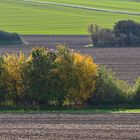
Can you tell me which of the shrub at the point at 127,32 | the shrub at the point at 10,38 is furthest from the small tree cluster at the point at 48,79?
the shrub at the point at 10,38

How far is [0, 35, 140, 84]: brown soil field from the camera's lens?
208 ft

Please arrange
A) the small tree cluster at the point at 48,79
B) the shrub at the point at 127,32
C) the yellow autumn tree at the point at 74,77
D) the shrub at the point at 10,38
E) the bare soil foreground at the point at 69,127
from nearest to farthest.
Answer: the bare soil foreground at the point at 69,127
the small tree cluster at the point at 48,79
the yellow autumn tree at the point at 74,77
the shrub at the point at 127,32
the shrub at the point at 10,38

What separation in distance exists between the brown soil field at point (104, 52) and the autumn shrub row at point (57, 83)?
10.2 m

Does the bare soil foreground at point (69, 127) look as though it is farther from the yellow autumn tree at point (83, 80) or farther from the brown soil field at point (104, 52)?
the brown soil field at point (104, 52)

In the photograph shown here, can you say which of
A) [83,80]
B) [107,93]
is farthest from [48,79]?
[107,93]

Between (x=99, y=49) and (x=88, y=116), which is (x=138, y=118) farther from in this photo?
(x=99, y=49)

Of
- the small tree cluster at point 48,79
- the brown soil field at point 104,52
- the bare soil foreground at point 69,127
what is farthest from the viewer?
the brown soil field at point 104,52

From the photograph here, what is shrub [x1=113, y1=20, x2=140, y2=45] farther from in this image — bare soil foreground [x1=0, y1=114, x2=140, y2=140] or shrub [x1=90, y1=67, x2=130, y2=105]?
bare soil foreground [x1=0, y1=114, x2=140, y2=140]

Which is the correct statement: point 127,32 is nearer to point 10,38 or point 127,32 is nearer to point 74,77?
point 10,38

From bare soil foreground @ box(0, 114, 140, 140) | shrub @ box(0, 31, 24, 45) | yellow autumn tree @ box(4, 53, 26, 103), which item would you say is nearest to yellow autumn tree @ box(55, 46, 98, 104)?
yellow autumn tree @ box(4, 53, 26, 103)

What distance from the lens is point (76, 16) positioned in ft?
455

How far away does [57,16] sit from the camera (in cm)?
13862

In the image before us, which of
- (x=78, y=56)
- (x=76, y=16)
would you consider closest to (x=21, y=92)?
(x=78, y=56)

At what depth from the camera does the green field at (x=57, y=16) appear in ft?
400
